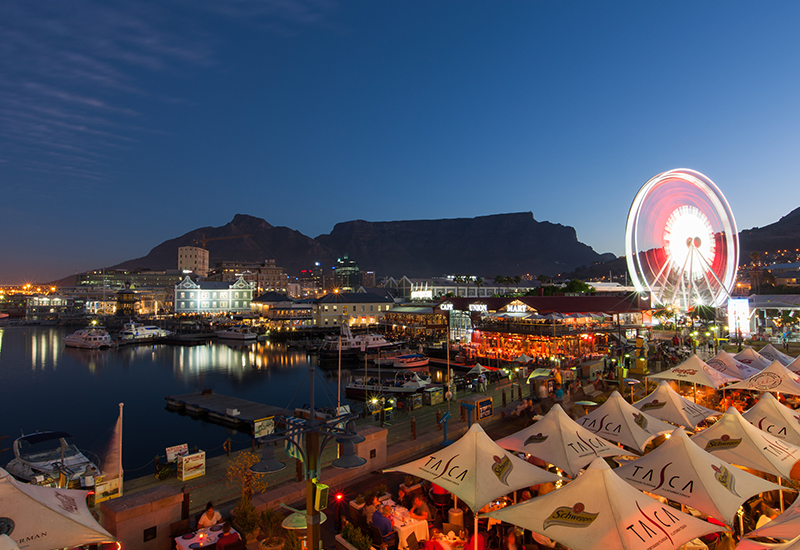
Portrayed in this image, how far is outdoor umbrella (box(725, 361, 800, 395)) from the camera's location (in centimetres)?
1670

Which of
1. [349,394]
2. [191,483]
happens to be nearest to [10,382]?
[349,394]

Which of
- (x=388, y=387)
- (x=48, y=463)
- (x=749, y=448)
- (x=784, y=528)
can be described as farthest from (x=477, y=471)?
(x=388, y=387)

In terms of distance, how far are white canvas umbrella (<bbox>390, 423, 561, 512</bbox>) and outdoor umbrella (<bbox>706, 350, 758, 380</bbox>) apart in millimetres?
16209

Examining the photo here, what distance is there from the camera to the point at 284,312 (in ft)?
304

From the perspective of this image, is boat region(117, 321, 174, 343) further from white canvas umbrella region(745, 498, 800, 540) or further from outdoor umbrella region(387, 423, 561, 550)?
white canvas umbrella region(745, 498, 800, 540)

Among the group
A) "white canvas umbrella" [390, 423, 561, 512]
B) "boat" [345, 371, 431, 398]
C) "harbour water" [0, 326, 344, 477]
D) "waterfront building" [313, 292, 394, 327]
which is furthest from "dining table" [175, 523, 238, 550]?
"waterfront building" [313, 292, 394, 327]

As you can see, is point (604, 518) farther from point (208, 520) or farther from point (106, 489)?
point (106, 489)

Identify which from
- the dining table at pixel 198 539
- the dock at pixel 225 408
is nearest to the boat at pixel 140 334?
the dock at pixel 225 408

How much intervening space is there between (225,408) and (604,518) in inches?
1009

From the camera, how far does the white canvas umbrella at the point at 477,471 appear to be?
807cm

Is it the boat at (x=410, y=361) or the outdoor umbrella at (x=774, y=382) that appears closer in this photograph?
the outdoor umbrella at (x=774, y=382)

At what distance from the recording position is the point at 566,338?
41125 millimetres

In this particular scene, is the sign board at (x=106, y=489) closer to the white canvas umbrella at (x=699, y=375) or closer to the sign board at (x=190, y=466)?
the sign board at (x=190, y=466)

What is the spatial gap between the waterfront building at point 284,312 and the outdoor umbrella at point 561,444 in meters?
77.6
